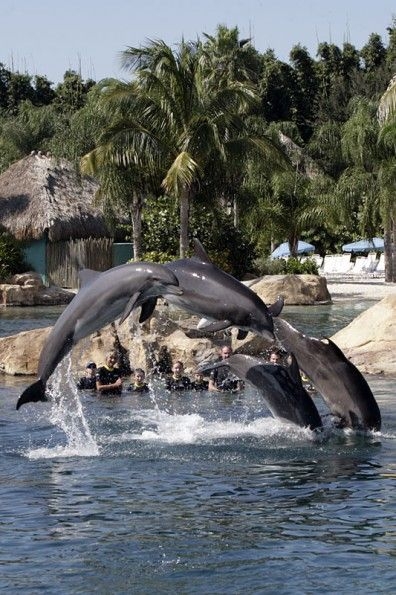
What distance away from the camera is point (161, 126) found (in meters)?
35.4

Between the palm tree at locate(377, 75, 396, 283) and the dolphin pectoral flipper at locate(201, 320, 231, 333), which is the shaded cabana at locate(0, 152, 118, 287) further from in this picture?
the dolphin pectoral flipper at locate(201, 320, 231, 333)

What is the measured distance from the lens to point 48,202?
43.2 m

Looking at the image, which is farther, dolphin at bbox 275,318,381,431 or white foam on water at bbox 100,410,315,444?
white foam on water at bbox 100,410,315,444

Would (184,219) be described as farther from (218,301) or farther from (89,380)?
(218,301)

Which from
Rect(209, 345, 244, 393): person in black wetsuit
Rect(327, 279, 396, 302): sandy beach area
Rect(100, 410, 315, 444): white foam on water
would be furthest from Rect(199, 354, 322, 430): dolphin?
Rect(327, 279, 396, 302): sandy beach area

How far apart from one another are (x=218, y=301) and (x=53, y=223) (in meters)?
30.5

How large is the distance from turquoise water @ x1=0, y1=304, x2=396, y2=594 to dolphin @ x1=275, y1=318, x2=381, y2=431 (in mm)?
260

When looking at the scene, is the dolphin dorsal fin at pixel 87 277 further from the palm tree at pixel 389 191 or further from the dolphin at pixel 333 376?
the palm tree at pixel 389 191

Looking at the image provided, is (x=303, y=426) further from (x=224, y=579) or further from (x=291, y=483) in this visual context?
(x=224, y=579)

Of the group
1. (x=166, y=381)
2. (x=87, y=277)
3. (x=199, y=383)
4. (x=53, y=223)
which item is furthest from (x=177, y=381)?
(x=53, y=223)

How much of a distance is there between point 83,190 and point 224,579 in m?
36.6

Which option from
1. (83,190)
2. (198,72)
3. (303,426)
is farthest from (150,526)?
(83,190)

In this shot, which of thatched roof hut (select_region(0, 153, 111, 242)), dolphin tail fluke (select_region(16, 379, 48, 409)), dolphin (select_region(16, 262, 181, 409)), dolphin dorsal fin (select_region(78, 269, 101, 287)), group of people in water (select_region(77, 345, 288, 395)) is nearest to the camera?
dolphin (select_region(16, 262, 181, 409))

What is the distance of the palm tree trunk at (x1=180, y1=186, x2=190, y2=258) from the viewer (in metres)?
35.1
